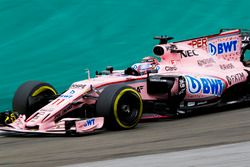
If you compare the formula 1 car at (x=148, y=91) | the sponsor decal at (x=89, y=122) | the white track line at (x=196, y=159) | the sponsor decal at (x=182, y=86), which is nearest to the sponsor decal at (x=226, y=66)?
the formula 1 car at (x=148, y=91)

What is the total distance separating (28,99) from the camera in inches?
459

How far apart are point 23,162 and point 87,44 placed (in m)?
10.8

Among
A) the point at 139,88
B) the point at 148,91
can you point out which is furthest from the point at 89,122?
the point at 148,91

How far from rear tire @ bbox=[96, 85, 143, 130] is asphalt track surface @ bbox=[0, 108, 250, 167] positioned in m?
0.18

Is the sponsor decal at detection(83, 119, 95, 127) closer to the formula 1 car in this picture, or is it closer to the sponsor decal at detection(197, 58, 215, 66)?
the formula 1 car

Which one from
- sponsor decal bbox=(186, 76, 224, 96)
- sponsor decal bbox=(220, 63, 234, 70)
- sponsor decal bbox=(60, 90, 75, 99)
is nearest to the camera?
sponsor decal bbox=(60, 90, 75, 99)

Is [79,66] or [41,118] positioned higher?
[79,66]

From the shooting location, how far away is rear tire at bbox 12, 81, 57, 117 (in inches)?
459

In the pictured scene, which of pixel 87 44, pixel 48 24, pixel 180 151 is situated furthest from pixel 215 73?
Answer: pixel 48 24

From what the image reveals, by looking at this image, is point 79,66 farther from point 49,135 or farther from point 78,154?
point 78,154

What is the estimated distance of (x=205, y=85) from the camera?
12133 millimetres

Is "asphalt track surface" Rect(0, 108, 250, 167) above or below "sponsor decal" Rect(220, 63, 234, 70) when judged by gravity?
below

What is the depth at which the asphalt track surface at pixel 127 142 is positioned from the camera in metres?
8.06

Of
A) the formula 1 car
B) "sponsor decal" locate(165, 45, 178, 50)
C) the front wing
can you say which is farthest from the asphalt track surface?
"sponsor decal" locate(165, 45, 178, 50)
